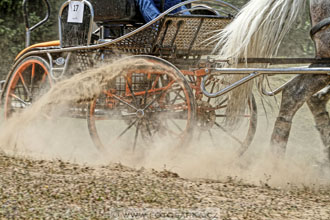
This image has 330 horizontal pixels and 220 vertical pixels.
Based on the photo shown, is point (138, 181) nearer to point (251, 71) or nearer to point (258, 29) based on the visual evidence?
point (251, 71)

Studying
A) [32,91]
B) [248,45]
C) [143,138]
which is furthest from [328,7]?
[32,91]

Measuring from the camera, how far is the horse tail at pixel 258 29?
399 cm

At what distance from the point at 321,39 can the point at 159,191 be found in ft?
6.06

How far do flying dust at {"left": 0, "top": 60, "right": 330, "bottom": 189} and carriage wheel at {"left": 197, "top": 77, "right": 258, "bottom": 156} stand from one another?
0.22 ft

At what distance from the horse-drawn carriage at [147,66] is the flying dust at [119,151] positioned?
10 cm

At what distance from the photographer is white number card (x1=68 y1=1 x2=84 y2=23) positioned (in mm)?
4375

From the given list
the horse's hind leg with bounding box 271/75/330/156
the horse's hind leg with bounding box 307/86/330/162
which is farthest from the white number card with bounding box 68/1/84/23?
the horse's hind leg with bounding box 307/86/330/162

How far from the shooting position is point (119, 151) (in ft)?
14.8

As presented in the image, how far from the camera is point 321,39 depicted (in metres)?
3.85

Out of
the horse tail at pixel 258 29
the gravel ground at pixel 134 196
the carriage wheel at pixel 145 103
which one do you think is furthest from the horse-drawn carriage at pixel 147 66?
the gravel ground at pixel 134 196

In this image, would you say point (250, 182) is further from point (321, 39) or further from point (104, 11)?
point (104, 11)

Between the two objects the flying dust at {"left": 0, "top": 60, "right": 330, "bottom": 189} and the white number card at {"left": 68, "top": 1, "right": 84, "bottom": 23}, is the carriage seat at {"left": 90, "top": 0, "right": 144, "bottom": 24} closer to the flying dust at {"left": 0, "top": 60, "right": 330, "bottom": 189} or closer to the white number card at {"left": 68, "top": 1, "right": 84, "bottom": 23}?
the white number card at {"left": 68, "top": 1, "right": 84, "bottom": 23}

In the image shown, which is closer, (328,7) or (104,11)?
(328,7)

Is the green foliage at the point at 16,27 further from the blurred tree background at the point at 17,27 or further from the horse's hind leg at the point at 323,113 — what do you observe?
the horse's hind leg at the point at 323,113
